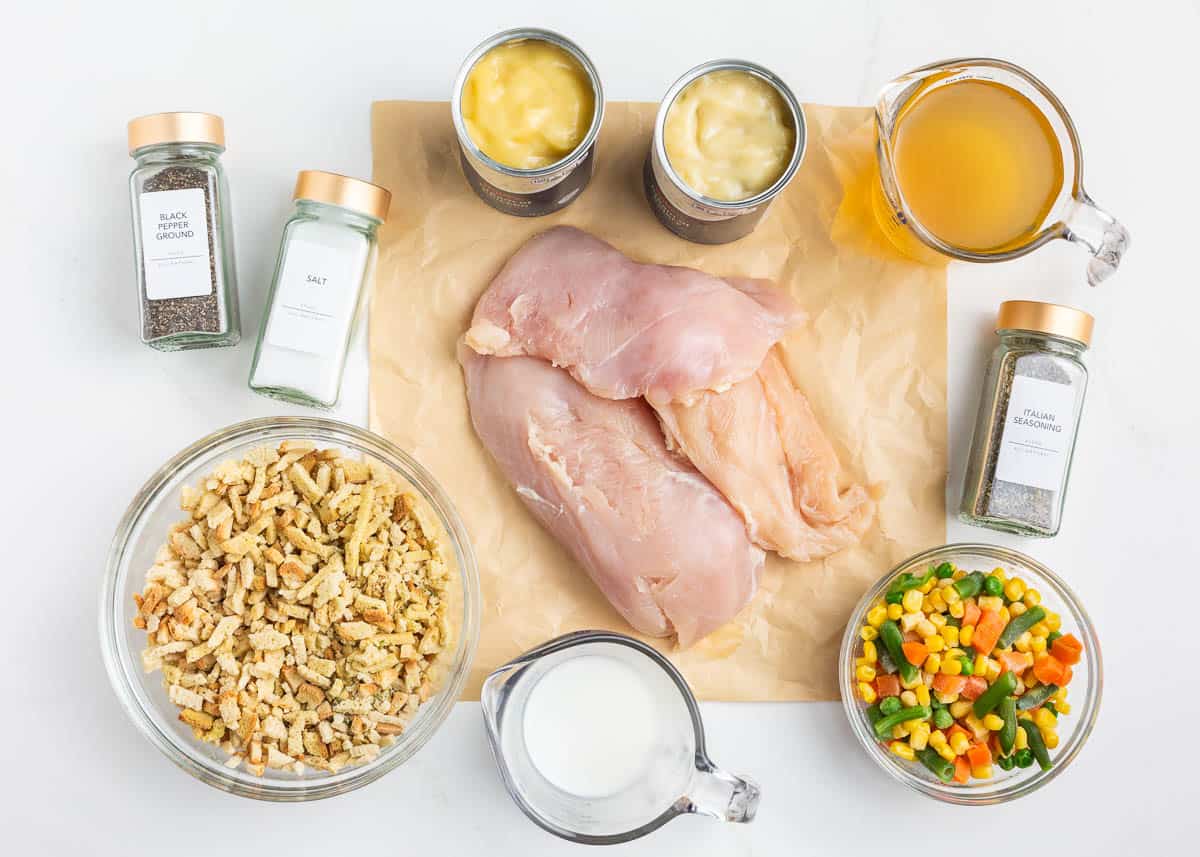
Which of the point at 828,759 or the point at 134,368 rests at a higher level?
the point at 134,368

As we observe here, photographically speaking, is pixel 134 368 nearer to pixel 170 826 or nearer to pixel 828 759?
pixel 170 826

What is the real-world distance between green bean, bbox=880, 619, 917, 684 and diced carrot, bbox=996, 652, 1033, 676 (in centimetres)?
14

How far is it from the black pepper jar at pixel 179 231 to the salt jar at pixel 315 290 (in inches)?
3.9

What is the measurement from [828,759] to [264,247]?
1.25m

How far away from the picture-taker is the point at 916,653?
1331 millimetres

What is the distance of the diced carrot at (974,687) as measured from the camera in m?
1.35

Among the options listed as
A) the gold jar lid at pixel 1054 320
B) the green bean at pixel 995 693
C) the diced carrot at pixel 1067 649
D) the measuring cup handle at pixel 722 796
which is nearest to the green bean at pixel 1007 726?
the green bean at pixel 995 693

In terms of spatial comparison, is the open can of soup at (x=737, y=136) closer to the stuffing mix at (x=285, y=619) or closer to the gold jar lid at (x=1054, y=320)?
the gold jar lid at (x=1054, y=320)

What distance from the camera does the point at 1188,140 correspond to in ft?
5.01

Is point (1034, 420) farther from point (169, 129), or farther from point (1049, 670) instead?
point (169, 129)

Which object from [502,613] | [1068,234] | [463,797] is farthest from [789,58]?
[463,797]

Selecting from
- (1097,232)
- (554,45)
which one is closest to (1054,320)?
(1097,232)

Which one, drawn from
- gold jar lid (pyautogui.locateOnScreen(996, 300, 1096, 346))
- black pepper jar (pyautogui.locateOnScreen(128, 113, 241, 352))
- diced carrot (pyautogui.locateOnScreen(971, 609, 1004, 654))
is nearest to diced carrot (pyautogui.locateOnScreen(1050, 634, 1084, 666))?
diced carrot (pyautogui.locateOnScreen(971, 609, 1004, 654))

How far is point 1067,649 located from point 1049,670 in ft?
0.16
